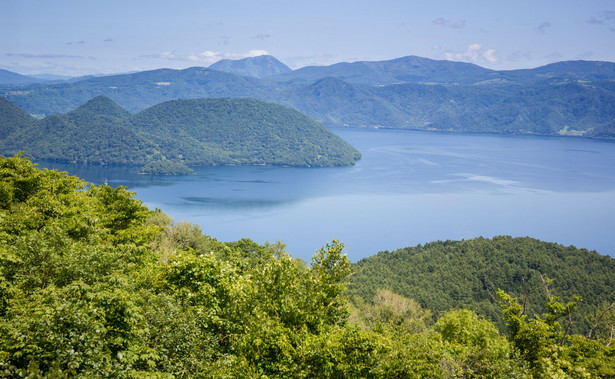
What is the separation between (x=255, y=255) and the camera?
34562 millimetres

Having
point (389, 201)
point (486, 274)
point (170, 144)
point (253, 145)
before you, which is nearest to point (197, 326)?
point (486, 274)

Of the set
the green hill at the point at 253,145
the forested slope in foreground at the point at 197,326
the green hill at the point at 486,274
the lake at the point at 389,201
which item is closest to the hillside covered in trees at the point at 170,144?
the green hill at the point at 253,145

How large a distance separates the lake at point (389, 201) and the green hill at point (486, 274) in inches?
613

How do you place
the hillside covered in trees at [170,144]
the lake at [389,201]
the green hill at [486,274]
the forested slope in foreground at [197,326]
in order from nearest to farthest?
the forested slope in foreground at [197,326] → the green hill at [486,274] → the lake at [389,201] → the hillside covered in trees at [170,144]

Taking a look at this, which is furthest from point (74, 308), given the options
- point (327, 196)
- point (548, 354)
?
point (327, 196)

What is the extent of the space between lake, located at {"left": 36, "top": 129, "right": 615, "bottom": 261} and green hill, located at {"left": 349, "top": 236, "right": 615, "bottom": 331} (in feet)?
51.1

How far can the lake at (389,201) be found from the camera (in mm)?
80188

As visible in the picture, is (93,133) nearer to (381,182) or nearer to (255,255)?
(381,182)

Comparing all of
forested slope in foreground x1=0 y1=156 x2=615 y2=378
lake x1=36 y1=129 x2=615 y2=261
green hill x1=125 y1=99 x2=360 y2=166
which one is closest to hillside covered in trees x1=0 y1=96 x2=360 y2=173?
green hill x1=125 y1=99 x2=360 y2=166

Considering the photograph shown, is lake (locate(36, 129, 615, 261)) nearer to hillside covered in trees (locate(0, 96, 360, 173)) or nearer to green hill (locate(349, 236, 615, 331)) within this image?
hillside covered in trees (locate(0, 96, 360, 173))

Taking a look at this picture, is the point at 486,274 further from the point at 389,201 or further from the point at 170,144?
the point at 170,144

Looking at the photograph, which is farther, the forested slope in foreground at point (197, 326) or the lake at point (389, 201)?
the lake at point (389, 201)

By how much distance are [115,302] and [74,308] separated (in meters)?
1.41

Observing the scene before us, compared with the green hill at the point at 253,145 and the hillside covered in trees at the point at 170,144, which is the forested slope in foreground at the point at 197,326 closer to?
the hillside covered in trees at the point at 170,144
